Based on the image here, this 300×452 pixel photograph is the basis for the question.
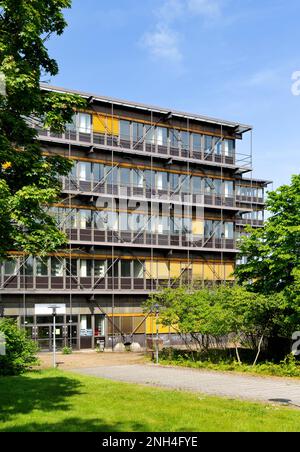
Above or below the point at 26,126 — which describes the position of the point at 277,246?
below

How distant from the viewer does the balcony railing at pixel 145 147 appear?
1766 inches

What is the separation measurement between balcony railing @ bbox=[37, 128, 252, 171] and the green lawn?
27.3 metres

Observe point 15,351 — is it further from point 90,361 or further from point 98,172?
point 98,172

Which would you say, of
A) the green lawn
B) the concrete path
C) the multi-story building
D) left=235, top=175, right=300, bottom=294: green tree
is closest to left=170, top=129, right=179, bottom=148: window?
the multi-story building

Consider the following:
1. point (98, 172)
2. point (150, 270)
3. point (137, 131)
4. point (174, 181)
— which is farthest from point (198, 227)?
point (98, 172)

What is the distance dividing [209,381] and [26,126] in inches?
495

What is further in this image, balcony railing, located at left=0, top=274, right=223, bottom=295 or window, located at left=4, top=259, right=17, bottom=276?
balcony railing, located at left=0, top=274, right=223, bottom=295

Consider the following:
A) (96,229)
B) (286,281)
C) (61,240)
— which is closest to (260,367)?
(286,281)

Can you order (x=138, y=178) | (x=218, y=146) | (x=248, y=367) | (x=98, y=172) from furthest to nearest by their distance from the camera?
(x=218, y=146) < (x=138, y=178) < (x=98, y=172) < (x=248, y=367)

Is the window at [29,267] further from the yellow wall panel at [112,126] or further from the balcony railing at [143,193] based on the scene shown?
the yellow wall panel at [112,126]

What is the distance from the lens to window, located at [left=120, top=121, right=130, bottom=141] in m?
47.8

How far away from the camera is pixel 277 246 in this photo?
3016cm

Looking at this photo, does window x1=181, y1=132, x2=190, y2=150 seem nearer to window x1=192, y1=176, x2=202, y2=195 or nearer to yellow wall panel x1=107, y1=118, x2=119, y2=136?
window x1=192, y1=176, x2=202, y2=195

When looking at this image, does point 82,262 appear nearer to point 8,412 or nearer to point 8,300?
point 8,300
